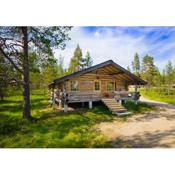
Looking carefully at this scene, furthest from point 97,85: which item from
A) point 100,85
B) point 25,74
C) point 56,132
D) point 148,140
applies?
point 148,140

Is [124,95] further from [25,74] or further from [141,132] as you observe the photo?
[25,74]

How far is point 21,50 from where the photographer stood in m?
9.20

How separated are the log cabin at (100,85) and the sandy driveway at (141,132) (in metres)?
2.40

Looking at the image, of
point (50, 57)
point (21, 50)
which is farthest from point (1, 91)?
point (50, 57)

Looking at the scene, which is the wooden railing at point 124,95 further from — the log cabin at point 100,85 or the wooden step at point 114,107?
the wooden step at point 114,107

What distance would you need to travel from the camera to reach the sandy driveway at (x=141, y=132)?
6559 millimetres

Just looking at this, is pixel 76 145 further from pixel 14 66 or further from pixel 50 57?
pixel 50 57

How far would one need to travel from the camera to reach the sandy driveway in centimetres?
656

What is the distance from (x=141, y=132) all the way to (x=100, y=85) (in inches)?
271

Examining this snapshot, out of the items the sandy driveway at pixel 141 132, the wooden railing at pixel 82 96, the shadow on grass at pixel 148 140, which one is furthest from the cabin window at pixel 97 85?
the shadow on grass at pixel 148 140

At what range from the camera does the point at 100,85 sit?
14375mm

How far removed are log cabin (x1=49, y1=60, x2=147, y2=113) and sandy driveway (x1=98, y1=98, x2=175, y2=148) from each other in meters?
2.40
